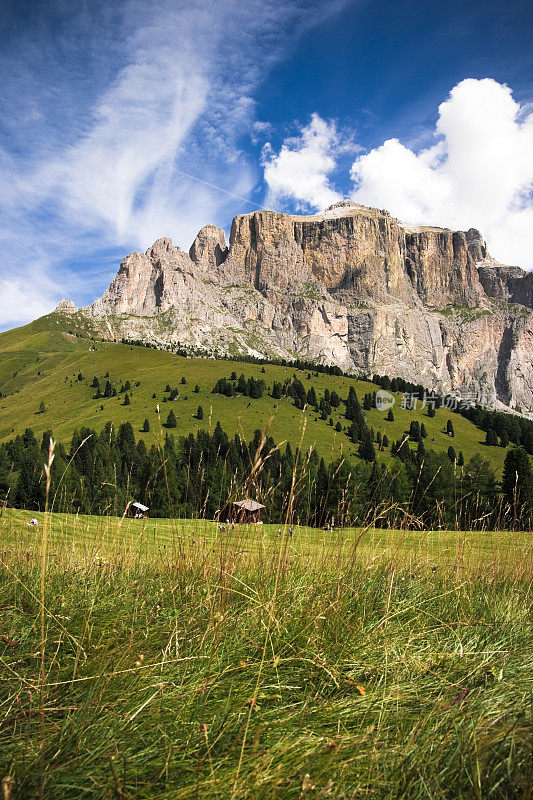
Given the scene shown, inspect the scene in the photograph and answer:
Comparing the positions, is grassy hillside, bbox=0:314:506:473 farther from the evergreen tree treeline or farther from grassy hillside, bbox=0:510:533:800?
grassy hillside, bbox=0:510:533:800

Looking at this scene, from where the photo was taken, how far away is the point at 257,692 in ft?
6.98

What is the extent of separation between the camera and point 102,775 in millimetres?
1518

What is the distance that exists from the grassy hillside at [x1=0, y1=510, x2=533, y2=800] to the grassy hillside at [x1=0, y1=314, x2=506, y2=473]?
89483 millimetres

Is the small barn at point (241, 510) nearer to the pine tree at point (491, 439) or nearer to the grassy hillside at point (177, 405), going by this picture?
the grassy hillside at point (177, 405)

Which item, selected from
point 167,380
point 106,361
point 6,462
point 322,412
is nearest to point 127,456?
point 6,462

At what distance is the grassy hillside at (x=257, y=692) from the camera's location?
1.54m

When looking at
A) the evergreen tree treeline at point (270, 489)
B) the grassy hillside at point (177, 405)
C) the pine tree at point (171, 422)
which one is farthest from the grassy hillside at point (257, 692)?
the pine tree at point (171, 422)

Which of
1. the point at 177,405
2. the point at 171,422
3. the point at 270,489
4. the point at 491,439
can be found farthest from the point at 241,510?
the point at 491,439

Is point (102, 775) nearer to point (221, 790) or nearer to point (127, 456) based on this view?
point (221, 790)

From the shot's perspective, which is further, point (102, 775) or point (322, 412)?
point (322, 412)

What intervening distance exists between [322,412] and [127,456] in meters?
70.7

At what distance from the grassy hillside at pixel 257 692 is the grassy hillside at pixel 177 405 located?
8948cm

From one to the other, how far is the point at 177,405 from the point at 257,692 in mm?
133208

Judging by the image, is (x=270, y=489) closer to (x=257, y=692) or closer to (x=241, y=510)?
(x=241, y=510)
